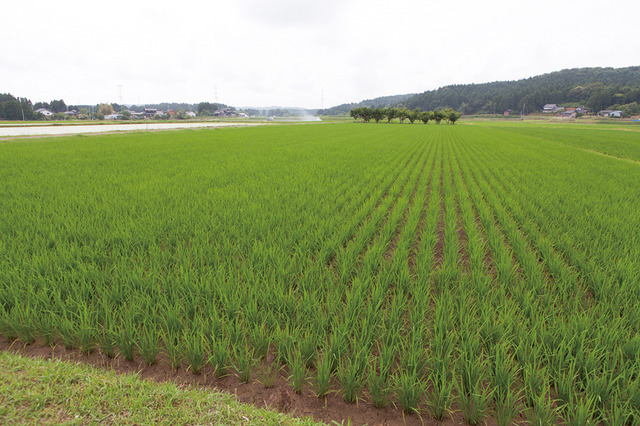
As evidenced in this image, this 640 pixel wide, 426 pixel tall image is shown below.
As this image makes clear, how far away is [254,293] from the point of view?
8.64 feet

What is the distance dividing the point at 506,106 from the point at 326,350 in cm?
14024

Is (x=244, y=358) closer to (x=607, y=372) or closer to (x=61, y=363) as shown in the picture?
(x=61, y=363)

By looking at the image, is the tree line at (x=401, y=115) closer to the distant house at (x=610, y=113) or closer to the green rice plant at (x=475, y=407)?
the distant house at (x=610, y=113)

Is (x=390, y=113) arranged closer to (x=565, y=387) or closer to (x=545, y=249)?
(x=545, y=249)

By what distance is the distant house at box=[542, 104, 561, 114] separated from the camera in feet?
342

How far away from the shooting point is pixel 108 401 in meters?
1.64

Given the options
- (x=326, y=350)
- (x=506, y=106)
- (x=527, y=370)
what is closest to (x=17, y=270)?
(x=326, y=350)

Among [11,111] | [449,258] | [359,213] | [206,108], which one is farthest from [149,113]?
[449,258]

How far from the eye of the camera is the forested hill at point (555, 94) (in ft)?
314

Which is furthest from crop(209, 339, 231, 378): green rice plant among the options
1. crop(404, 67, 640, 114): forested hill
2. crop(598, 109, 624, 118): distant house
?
crop(404, 67, 640, 114): forested hill

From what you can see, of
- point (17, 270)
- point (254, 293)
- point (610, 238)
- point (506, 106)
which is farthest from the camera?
point (506, 106)

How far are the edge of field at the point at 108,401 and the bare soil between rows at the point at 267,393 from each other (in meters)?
0.11

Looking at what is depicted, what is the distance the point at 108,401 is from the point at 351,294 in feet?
5.74

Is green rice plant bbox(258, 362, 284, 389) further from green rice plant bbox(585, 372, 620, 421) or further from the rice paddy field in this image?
green rice plant bbox(585, 372, 620, 421)
